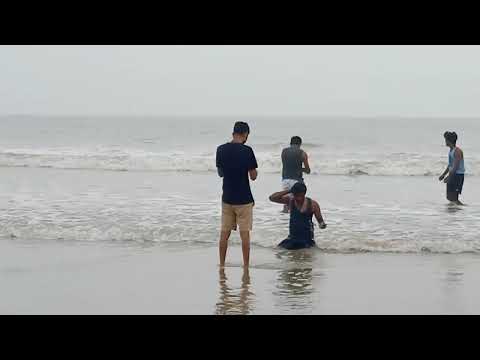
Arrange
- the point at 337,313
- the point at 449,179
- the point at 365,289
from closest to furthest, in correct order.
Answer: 1. the point at 337,313
2. the point at 365,289
3. the point at 449,179

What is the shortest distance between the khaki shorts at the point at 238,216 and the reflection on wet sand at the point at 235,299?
64 centimetres

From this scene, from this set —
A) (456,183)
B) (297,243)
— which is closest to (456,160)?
(456,183)

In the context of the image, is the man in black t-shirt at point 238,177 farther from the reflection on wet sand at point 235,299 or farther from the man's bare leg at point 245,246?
the reflection on wet sand at point 235,299

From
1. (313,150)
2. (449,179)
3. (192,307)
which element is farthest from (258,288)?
(313,150)

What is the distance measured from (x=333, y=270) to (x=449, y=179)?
607 centimetres

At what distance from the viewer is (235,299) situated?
6.68 metres

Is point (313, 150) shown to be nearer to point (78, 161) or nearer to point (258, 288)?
point (78, 161)

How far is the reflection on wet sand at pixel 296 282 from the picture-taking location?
647 cm

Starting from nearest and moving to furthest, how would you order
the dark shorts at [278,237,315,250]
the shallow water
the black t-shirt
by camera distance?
1. the black t-shirt
2. the dark shorts at [278,237,315,250]
3. the shallow water

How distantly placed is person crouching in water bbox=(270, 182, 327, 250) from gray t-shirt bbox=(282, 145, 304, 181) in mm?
2349

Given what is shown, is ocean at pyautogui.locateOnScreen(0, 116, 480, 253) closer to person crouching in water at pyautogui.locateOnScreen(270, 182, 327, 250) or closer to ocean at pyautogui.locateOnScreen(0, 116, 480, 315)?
ocean at pyautogui.locateOnScreen(0, 116, 480, 315)

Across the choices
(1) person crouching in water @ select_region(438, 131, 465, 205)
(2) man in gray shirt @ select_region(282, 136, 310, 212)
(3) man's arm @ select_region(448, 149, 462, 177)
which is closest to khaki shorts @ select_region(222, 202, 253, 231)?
(2) man in gray shirt @ select_region(282, 136, 310, 212)

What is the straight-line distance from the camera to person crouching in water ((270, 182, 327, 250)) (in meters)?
9.20

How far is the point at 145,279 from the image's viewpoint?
7598 millimetres
